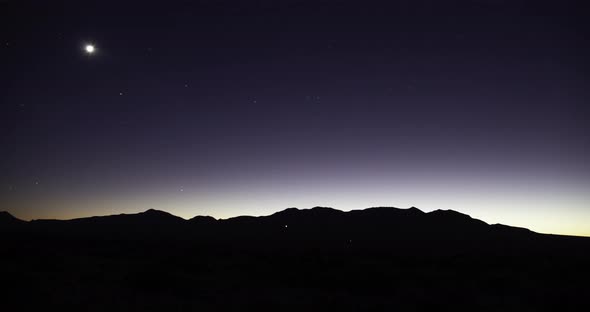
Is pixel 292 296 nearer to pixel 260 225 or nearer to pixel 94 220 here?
pixel 260 225

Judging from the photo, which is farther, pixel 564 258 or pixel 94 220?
pixel 94 220

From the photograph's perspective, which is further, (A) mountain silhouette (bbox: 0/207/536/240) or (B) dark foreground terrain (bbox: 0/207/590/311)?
(A) mountain silhouette (bbox: 0/207/536/240)

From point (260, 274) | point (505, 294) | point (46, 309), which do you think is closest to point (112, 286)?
point (46, 309)

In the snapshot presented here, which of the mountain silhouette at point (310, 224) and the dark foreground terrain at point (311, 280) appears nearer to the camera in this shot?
the dark foreground terrain at point (311, 280)

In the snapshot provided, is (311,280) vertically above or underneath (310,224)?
underneath

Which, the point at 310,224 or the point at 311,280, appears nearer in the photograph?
the point at 311,280

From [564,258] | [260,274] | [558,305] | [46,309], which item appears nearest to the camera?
[46,309]

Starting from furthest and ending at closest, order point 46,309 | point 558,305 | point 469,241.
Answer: point 469,241 < point 558,305 < point 46,309

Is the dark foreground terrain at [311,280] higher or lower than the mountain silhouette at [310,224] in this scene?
lower

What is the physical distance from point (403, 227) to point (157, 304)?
7461 cm

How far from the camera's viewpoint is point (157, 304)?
840 inches

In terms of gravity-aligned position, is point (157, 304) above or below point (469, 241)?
below

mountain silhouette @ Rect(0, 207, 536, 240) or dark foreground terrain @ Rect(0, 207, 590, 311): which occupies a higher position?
mountain silhouette @ Rect(0, 207, 536, 240)

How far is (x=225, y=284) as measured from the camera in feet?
90.4
